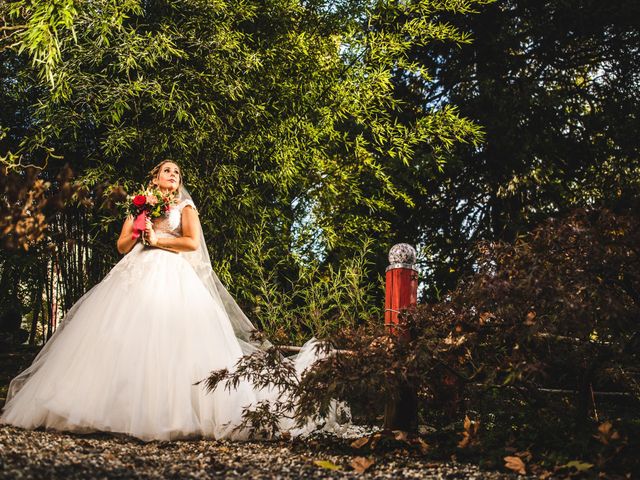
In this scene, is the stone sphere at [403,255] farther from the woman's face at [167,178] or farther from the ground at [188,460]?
the woman's face at [167,178]

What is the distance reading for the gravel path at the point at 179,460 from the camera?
234 centimetres

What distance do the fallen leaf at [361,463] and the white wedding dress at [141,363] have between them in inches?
32.2

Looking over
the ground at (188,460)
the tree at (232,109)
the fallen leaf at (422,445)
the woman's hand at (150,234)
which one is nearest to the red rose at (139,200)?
the woman's hand at (150,234)

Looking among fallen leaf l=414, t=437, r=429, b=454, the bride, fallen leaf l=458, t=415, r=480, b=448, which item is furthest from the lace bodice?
fallen leaf l=458, t=415, r=480, b=448

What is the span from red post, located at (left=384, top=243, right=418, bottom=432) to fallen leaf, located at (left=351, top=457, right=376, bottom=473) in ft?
1.72

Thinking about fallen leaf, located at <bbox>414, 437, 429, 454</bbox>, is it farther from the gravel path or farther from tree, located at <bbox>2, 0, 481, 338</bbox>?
tree, located at <bbox>2, 0, 481, 338</bbox>

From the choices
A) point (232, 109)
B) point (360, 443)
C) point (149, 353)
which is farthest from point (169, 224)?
point (360, 443)

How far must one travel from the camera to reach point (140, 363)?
11.1 ft

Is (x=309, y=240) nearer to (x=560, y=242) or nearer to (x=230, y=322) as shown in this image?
(x=230, y=322)

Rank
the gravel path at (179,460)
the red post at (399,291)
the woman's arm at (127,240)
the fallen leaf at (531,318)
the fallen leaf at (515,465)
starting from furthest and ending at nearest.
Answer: the woman's arm at (127,240), the red post at (399,291), the fallen leaf at (531,318), the fallen leaf at (515,465), the gravel path at (179,460)

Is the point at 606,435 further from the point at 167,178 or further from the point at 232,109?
the point at 232,109

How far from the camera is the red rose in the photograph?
3.76m

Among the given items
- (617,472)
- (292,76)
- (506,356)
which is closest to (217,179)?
Result: (292,76)

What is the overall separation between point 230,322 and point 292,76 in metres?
2.27
